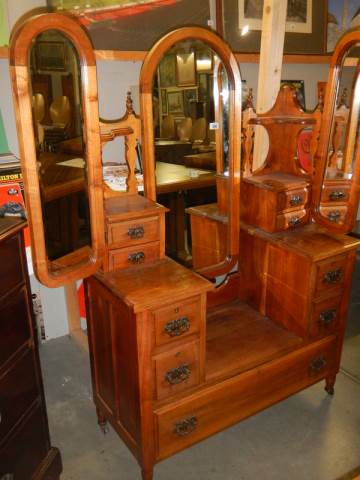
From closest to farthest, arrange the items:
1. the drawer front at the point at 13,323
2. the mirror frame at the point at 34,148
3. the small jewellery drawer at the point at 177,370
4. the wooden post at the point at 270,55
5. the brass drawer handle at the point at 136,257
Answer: the mirror frame at the point at 34,148
the drawer front at the point at 13,323
the small jewellery drawer at the point at 177,370
the brass drawer handle at the point at 136,257
the wooden post at the point at 270,55

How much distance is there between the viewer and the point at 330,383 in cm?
239

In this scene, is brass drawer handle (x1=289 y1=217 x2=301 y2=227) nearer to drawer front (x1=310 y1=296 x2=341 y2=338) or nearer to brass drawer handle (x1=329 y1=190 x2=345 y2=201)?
brass drawer handle (x1=329 y1=190 x2=345 y2=201)

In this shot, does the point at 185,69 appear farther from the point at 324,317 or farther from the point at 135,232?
the point at 324,317

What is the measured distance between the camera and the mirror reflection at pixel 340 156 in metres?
2.16

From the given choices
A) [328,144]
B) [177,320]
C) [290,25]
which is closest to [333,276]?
[328,144]

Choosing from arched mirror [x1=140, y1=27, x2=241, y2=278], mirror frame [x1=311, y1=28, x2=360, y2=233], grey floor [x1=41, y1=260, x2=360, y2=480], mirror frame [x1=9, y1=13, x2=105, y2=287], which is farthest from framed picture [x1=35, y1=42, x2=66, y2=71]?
grey floor [x1=41, y1=260, x2=360, y2=480]

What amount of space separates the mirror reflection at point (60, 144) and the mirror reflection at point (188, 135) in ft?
1.30

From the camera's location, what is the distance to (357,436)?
2.14m

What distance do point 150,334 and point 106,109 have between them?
1472 millimetres

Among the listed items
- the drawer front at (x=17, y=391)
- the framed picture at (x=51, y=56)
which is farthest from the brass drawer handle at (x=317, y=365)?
the framed picture at (x=51, y=56)

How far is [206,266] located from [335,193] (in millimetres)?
771

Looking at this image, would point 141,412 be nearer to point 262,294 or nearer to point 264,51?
point 262,294

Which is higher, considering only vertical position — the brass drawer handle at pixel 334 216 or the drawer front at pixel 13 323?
the brass drawer handle at pixel 334 216

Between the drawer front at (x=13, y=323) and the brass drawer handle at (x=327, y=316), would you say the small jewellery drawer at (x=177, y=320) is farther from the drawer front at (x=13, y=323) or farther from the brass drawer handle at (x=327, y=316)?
the brass drawer handle at (x=327, y=316)
